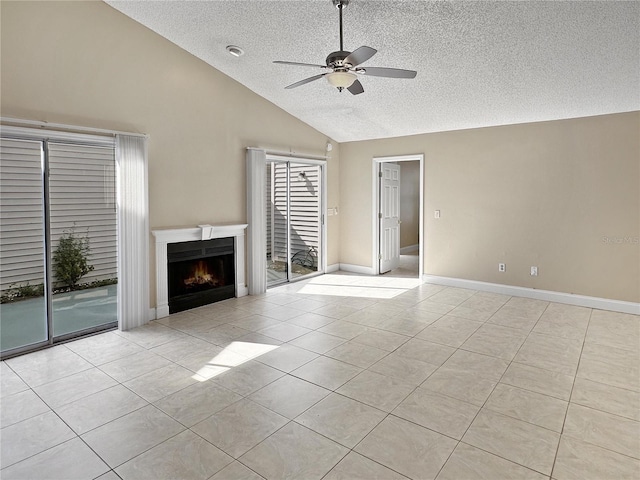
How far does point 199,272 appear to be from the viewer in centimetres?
521

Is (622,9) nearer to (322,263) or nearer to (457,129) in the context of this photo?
(457,129)

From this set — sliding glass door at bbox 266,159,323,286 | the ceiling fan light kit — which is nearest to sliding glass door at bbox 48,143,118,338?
sliding glass door at bbox 266,159,323,286

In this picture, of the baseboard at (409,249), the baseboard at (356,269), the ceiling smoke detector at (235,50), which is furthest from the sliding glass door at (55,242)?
the baseboard at (409,249)

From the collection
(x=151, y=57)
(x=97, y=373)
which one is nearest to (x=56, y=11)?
(x=151, y=57)

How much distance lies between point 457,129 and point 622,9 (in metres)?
3.05

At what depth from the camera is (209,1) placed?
366 cm

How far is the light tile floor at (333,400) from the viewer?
217 centimetres

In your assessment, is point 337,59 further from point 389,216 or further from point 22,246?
point 389,216

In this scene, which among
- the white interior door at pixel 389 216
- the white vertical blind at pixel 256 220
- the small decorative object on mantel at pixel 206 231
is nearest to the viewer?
the small decorative object on mantel at pixel 206 231

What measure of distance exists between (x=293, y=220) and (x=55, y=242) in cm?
363

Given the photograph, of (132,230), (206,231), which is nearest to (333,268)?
(206,231)

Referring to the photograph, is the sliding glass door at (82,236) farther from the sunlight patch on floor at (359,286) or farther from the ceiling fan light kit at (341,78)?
the sunlight patch on floor at (359,286)

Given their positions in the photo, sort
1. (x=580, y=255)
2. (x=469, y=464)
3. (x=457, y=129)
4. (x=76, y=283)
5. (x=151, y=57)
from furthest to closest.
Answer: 1. (x=457, y=129)
2. (x=580, y=255)
3. (x=151, y=57)
4. (x=76, y=283)
5. (x=469, y=464)

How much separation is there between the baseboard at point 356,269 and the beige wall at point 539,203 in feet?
3.95
